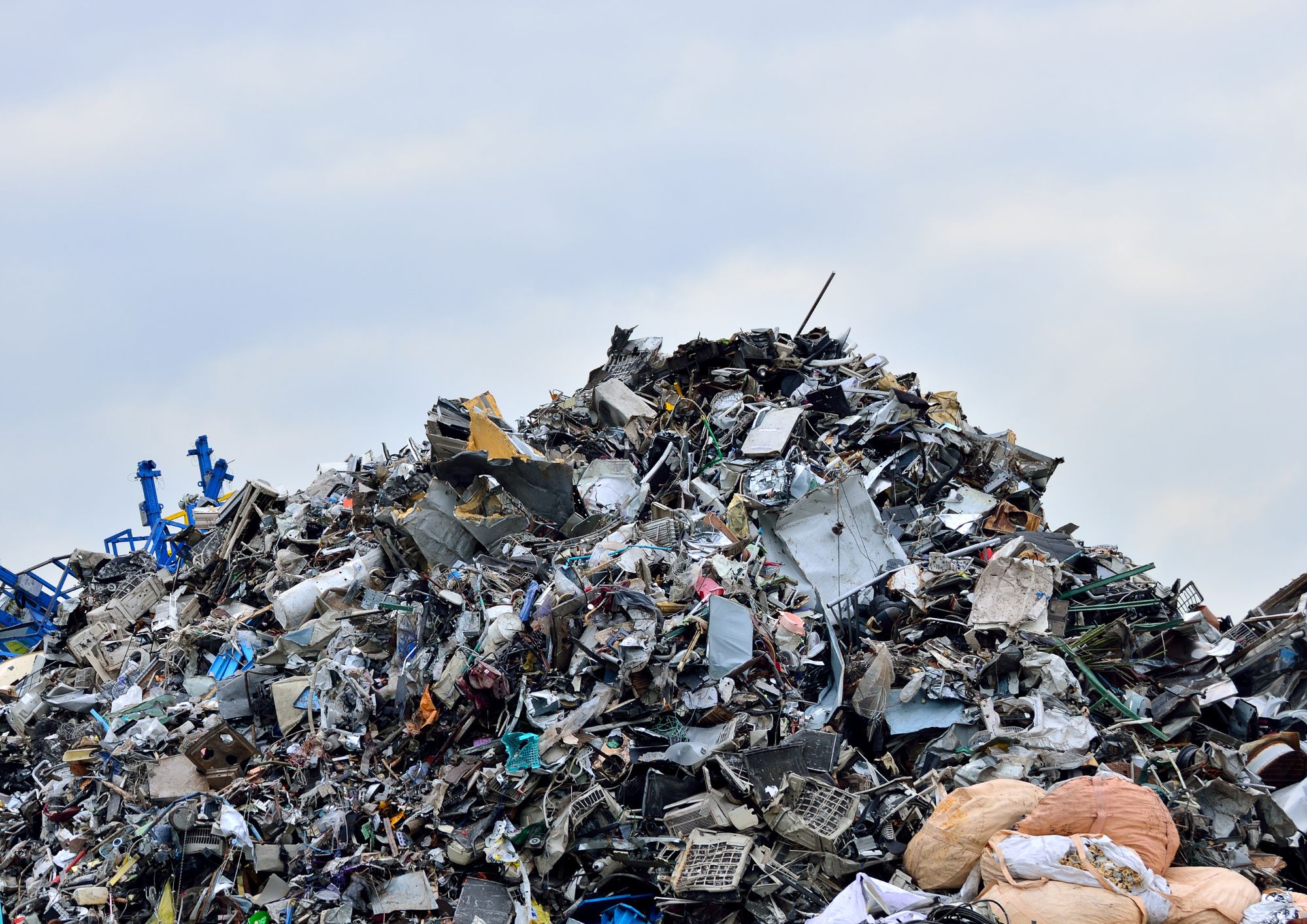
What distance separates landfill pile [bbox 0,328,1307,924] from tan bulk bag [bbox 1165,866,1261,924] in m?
0.03

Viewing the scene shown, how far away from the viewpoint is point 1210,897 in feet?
22.6

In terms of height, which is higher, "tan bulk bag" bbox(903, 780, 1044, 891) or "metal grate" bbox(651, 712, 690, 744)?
"metal grate" bbox(651, 712, 690, 744)

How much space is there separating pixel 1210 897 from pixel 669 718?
13.4ft

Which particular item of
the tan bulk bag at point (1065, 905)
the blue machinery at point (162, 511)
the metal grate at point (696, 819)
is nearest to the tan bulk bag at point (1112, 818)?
the tan bulk bag at point (1065, 905)

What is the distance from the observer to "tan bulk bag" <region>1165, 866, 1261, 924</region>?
680 centimetres

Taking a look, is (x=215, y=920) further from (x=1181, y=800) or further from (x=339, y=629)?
(x=1181, y=800)

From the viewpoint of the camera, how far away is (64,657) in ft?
46.0

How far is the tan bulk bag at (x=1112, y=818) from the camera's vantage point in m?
7.01

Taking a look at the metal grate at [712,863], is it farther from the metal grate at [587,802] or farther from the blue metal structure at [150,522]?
the blue metal structure at [150,522]

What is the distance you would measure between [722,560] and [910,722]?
234 centimetres

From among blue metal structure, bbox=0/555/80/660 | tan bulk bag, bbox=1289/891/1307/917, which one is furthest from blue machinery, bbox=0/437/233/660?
tan bulk bag, bbox=1289/891/1307/917

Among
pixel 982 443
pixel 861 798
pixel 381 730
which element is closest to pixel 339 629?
pixel 381 730

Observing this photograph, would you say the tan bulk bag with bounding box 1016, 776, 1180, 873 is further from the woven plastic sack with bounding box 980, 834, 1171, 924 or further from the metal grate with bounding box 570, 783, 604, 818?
the metal grate with bounding box 570, 783, 604, 818

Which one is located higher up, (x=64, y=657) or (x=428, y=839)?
(x=64, y=657)
